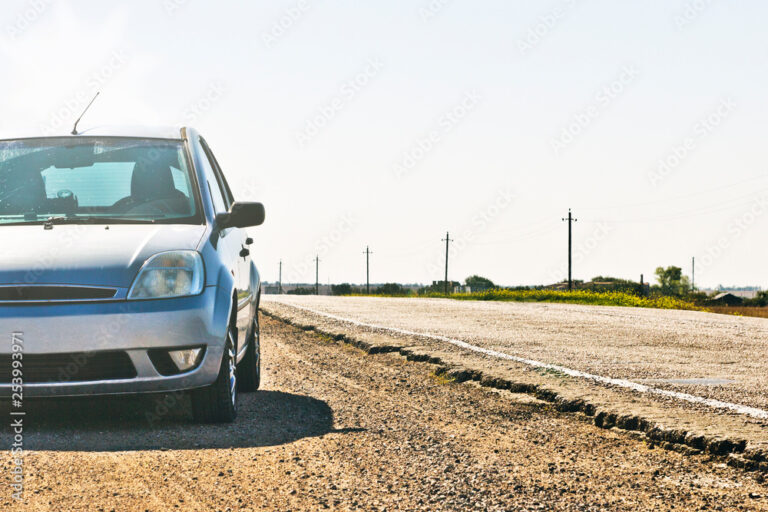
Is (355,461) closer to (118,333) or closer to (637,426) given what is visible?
(118,333)

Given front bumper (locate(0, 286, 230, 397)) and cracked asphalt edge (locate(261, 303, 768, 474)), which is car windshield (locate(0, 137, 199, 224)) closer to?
front bumper (locate(0, 286, 230, 397))

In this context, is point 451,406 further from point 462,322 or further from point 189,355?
point 462,322

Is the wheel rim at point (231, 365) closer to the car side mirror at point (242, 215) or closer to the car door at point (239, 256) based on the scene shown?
the car door at point (239, 256)

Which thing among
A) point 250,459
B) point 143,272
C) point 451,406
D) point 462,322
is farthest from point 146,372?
point 462,322

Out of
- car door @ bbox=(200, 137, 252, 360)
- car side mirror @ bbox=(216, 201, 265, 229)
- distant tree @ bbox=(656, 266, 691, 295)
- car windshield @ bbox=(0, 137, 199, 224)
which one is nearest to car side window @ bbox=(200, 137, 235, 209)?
car door @ bbox=(200, 137, 252, 360)

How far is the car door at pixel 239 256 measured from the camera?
557cm

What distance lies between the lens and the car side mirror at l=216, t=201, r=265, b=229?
5.41 m

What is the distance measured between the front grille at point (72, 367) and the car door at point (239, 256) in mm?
1040

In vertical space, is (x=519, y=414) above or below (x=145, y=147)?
below

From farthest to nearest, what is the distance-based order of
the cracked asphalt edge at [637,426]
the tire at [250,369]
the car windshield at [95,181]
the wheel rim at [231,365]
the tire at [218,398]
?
the tire at [250,369], the car windshield at [95,181], the wheel rim at [231,365], the tire at [218,398], the cracked asphalt edge at [637,426]

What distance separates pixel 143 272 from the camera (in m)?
4.56

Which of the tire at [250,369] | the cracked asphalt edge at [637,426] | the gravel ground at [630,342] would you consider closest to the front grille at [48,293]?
the tire at [250,369]

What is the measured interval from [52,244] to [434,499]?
2.63 meters

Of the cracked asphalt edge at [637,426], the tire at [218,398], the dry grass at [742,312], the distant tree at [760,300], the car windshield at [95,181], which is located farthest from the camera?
the distant tree at [760,300]
